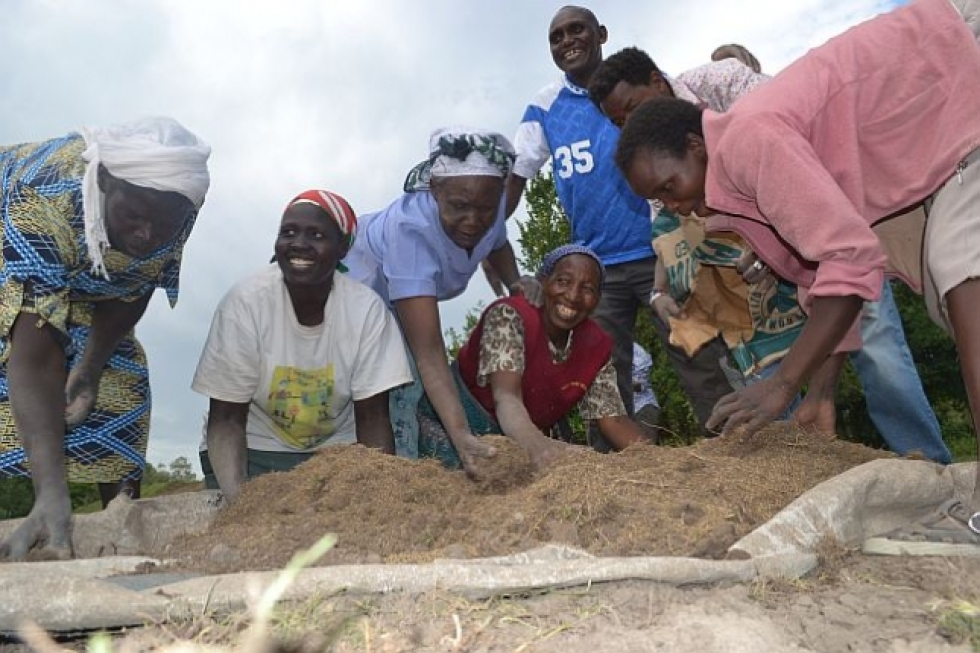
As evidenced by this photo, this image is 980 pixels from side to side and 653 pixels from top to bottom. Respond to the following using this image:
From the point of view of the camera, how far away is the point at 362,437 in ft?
11.3

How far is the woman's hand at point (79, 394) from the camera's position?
3193 millimetres

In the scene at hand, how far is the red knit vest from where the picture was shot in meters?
3.70

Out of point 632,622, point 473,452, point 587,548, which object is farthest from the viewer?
point 473,452

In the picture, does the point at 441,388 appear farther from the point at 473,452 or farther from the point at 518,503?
the point at 518,503

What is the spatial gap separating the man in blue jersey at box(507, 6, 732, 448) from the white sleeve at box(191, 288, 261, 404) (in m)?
1.68

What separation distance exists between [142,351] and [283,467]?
0.71 m

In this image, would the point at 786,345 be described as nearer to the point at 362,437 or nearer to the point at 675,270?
the point at 675,270

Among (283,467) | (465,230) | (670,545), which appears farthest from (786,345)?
(283,467)

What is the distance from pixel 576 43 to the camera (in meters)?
4.29

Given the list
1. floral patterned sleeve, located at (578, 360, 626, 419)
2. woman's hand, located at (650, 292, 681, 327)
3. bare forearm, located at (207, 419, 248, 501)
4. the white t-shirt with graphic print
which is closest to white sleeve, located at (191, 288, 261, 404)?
the white t-shirt with graphic print

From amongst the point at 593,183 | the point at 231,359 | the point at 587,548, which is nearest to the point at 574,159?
the point at 593,183

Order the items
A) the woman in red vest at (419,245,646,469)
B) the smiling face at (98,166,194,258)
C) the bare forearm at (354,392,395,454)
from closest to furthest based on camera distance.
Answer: the smiling face at (98,166,194,258) < the bare forearm at (354,392,395,454) < the woman in red vest at (419,245,646,469)

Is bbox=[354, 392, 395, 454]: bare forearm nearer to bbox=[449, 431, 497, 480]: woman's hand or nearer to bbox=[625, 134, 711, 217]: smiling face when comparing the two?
bbox=[449, 431, 497, 480]: woman's hand

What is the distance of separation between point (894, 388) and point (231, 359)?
Result: 8.04ft
